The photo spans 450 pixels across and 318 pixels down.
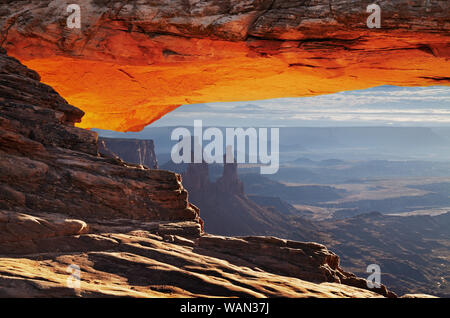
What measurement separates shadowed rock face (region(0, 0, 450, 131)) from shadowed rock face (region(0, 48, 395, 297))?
11.2 feet

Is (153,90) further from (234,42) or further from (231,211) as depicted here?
(231,211)

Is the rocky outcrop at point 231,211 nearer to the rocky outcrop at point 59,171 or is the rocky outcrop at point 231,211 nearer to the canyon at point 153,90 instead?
the canyon at point 153,90

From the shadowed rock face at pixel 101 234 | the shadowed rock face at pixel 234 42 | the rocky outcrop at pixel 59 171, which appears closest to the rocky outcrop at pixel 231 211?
the shadowed rock face at pixel 234 42

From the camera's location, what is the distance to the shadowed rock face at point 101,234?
7977 mm

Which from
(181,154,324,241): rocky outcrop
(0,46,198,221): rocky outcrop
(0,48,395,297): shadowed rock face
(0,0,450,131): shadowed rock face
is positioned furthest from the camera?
(181,154,324,241): rocky outcrop

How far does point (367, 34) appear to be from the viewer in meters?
13.4

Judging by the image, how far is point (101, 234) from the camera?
32.3 ft

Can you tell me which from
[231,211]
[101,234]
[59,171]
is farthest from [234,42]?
[231,211]

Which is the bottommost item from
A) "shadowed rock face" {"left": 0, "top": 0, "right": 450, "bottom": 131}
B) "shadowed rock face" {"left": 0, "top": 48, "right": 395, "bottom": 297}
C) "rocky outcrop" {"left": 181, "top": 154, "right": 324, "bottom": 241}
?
"rocky outcrop" {"left": 181, "top": 154, "right": 324, "bottom": 241}

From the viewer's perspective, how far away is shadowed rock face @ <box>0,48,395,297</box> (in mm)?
7977

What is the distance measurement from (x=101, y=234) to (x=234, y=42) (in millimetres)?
9533

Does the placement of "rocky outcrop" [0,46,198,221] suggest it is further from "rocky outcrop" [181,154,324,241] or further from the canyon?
"rocky outcrop" [181,154,324,241]

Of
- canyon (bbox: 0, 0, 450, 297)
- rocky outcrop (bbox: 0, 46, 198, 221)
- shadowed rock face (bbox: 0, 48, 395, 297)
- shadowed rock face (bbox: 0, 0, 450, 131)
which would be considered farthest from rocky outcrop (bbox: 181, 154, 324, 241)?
shadowed rock face (bbox: 0, 48, 395, 297)
